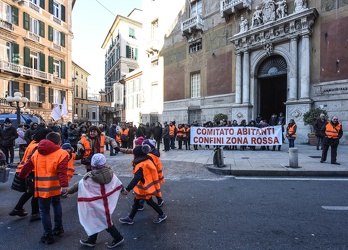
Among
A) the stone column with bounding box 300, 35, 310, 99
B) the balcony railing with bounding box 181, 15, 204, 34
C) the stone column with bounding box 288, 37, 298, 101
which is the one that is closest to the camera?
the stone column with bounding box 300, 35, 310, 99

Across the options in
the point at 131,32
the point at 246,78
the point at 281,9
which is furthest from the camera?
the point at 131,32

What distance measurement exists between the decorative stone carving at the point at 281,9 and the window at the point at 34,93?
81.3ft

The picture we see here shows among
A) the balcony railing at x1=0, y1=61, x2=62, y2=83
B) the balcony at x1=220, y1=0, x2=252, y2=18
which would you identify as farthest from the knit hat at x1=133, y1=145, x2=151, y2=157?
the balcony railing at x1=0, y1=61, x2=62, y2=83

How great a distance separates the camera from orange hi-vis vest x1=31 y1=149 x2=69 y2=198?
3408 mm

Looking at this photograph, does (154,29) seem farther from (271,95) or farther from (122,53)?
(122,53)

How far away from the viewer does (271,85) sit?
20.8m

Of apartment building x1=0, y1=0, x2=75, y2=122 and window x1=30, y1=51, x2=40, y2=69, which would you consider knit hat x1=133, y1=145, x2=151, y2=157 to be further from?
window x1=30, y1=51, x2=40, y2=69

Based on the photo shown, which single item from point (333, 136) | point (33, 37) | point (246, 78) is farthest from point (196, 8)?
point (333, 136)

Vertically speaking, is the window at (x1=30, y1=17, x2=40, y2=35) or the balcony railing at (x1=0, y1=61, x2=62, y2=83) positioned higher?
the window at (x1=30, y1=17, x2=40, y2=35)

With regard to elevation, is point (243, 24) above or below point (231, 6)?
below

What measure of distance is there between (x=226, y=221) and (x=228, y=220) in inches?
2.2

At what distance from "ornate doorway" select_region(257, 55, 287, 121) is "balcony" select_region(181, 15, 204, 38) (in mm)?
6736

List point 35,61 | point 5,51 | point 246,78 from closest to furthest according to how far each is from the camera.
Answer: point 246,78 → point 5,51 → point 35,61

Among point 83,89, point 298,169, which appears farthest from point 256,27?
point 83,89
